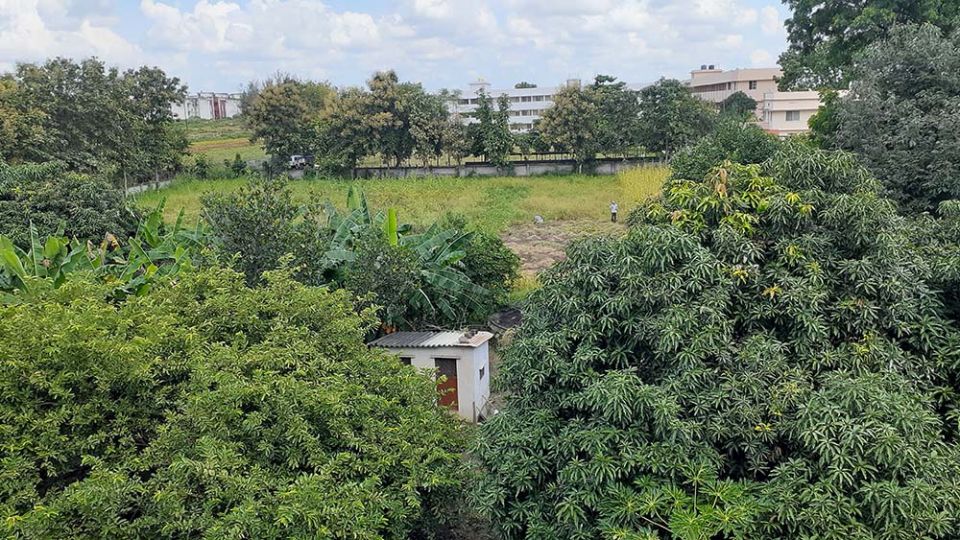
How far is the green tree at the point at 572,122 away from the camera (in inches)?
1126

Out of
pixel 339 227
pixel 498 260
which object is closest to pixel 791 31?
pixel 498 260

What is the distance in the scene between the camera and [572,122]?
1131 inches

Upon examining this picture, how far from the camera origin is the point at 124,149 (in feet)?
76.4

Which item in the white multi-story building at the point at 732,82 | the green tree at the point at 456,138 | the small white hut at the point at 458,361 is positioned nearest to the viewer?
the small white hut at the point at 458,361

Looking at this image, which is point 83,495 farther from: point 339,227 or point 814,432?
point 339,227

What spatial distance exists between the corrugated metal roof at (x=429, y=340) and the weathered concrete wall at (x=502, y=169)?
22633 mm

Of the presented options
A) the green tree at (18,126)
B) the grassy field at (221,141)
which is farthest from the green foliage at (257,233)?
the grassy field at (221,141)

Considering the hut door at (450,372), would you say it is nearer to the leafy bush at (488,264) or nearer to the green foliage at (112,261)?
the leafy bush at (488,264)

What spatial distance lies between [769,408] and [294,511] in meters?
2.75

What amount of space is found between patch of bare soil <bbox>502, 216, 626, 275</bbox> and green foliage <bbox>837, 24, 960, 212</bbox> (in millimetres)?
5754

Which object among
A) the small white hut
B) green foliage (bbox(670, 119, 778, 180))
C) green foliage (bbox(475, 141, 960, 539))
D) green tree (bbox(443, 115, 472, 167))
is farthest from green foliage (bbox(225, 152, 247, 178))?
green foliage (bbox(475, 141, 960, 539))

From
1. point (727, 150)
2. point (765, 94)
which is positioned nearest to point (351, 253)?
point (727, 150)

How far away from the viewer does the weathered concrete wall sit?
101ft

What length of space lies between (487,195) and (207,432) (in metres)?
21.1
